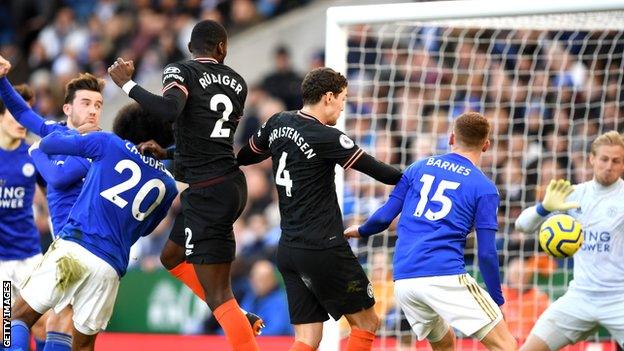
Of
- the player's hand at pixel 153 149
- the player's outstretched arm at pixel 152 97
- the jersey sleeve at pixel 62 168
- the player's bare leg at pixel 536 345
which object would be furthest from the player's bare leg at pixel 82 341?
the player's bare leg at pixel 536 345

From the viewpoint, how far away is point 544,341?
7.46 meters

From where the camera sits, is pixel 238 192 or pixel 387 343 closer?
pixel 238 192

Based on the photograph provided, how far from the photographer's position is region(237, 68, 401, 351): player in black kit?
646 centimetres

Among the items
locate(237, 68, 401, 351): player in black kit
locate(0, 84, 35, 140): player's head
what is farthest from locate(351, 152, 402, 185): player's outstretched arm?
locate(0, 84, 35, 140): player's head

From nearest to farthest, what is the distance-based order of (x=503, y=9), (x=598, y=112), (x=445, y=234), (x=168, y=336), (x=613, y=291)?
(x=445, y=234) → (x=613, y=291) → (x=503, y=9) → (x=598, y=112) → (x=168, y=336)

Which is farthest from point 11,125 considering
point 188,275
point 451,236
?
point 451,236

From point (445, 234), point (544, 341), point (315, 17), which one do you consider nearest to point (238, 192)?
point (445, 234)

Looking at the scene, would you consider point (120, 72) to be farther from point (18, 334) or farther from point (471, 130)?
point (471, 130)

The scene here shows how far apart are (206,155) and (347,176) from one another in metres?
4.72

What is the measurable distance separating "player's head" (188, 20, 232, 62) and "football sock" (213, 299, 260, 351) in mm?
1517

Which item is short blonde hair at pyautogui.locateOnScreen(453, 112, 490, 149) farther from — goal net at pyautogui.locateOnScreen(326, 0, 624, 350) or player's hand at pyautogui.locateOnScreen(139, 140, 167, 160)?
goal net at pyautogui.locateOnScreen(326, 0, 624, 350)

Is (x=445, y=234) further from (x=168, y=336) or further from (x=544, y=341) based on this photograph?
(x=168, y=336)

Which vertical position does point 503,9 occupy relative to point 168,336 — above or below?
above

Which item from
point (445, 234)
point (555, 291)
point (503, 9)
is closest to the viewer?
point (445, 234)
